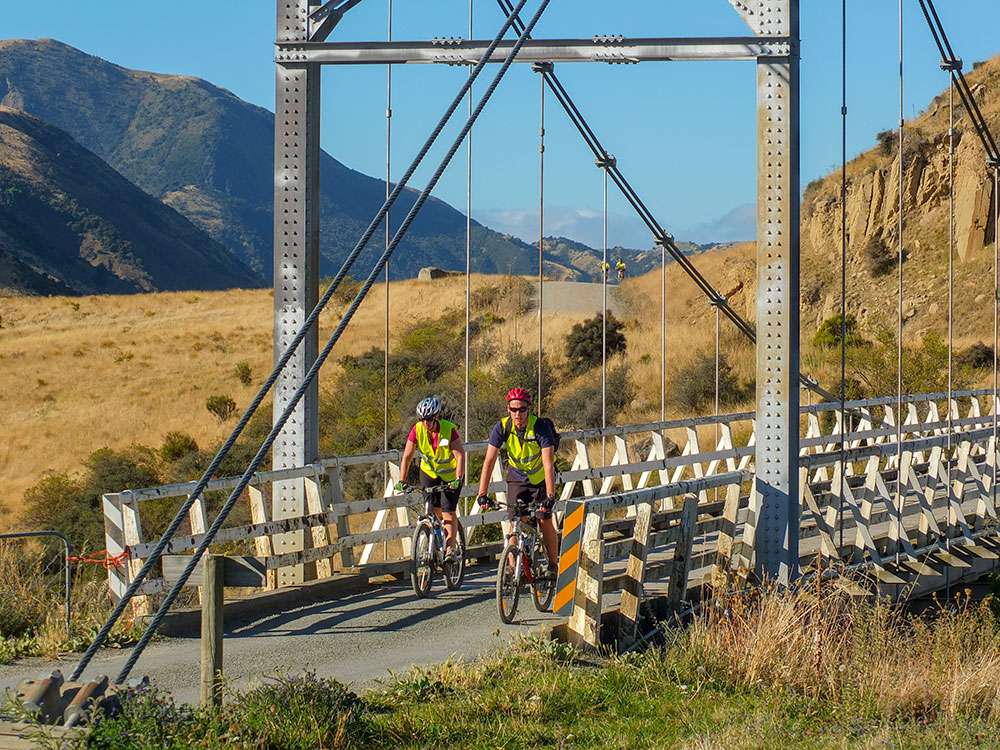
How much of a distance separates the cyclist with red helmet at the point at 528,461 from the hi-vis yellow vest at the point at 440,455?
0.75 m

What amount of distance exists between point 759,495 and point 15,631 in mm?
5611

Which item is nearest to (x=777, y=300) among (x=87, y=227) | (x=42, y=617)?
(x=42, y=617)

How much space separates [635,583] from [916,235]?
140ft

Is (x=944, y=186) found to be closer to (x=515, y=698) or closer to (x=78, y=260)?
(x=515, y=698)

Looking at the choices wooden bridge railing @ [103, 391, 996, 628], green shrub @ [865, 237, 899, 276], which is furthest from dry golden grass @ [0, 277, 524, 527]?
wooden bridge railing @ [103, 391, 996, 628]

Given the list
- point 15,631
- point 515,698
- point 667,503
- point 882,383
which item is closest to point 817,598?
point 515,698

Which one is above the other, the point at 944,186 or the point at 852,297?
the point at 944,186

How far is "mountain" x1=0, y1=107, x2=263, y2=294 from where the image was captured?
13762cm

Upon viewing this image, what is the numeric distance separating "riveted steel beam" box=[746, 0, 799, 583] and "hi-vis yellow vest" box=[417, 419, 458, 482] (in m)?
2.47

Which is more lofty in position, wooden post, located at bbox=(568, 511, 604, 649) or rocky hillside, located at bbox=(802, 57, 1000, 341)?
rocky hillside, located at bbox=(802, 57, 1000, 341)

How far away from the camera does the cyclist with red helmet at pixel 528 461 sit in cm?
948

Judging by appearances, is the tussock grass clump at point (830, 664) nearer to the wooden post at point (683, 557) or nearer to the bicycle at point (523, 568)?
the wooden post at point (683, 557)

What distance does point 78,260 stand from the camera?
14238cm

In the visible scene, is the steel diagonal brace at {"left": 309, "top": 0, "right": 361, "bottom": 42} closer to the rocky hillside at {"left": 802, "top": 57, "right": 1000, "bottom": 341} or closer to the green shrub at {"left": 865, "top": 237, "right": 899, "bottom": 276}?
the rocky hillside at {"left": 802, "top": 57, "right": 1000, "bottom": 341}
